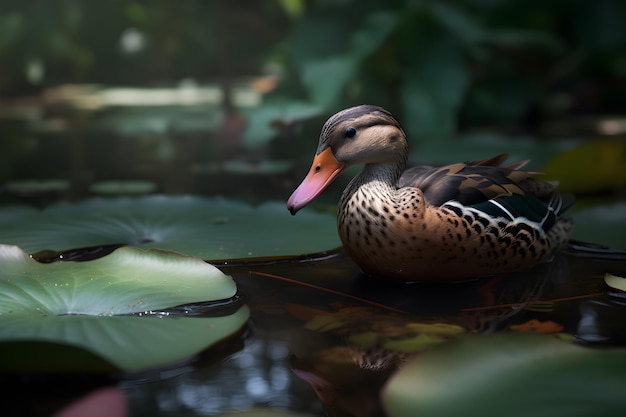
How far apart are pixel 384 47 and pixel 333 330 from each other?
9.60 feet

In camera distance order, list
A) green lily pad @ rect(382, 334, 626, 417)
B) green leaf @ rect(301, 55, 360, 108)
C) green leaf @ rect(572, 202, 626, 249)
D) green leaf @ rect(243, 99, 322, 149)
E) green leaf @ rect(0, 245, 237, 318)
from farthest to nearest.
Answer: green leaf @ rect(301, 55, 360, 108) → green leaf @ rect(243, 99, 322, 149) → green leaf @ rect(572, 202, 626, 249) → green leaf @ rect(0, 245, 237, 318) → green lily pad @ rect(382, 334, 626, 417)

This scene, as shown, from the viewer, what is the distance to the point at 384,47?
4047 millimetres

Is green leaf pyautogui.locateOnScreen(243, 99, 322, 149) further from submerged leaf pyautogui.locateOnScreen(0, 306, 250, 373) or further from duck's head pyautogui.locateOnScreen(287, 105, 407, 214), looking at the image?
submerged leaf pyautogui.locateOnScreen(0, 306, 250, 373)

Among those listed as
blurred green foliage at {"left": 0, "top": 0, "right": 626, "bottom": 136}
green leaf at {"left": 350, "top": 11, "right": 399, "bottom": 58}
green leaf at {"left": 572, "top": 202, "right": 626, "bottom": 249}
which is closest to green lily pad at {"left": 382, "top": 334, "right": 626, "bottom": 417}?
green leaf at {"left": 572, "top": 202, "right": 626, "bottom": 249}

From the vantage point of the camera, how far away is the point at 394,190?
1.65 metres

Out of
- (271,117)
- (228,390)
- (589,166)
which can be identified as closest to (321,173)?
(228,390)

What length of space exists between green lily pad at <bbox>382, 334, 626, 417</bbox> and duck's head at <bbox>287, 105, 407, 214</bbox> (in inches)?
21.4

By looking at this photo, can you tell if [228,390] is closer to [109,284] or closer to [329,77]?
[109,284]

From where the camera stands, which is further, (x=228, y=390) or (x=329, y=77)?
(x=329, y=77)

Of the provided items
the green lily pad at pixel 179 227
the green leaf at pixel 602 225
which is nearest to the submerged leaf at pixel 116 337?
the green lily pad at pixel 179 227

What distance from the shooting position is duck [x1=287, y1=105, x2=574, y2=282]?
1.57 metres

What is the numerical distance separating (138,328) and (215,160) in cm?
250

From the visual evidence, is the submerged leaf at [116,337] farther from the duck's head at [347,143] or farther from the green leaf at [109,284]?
the duck's head at [347,143]

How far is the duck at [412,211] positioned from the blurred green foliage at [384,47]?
1883 millimetres
